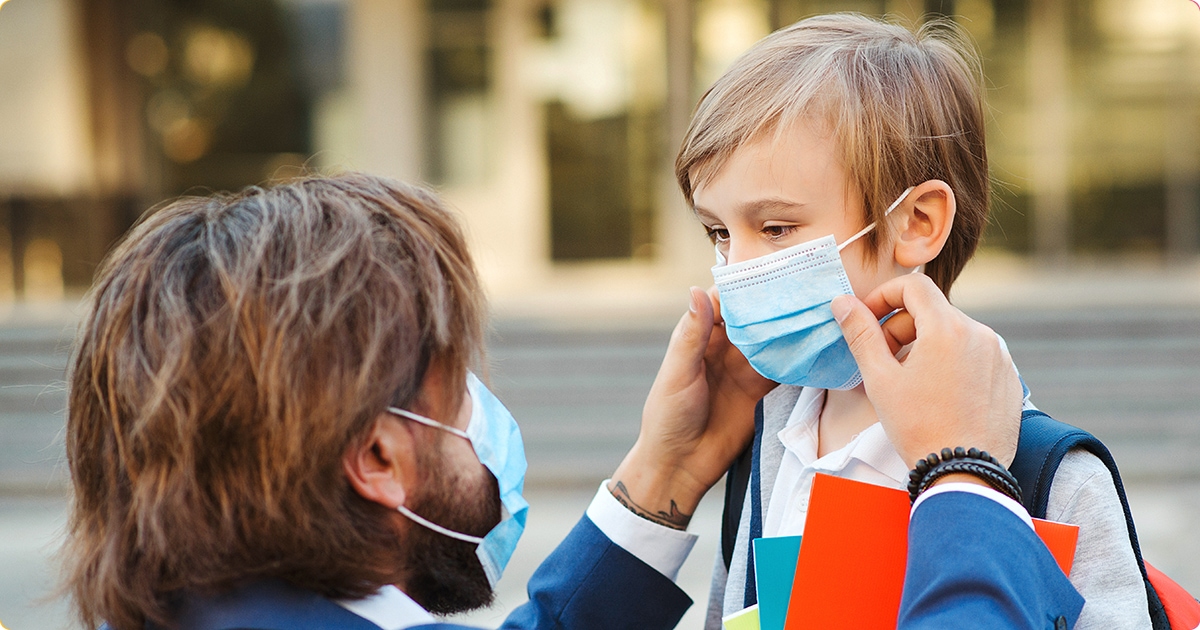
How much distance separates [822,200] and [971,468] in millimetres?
449

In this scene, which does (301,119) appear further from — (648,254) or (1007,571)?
(1007,571)

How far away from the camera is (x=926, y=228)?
1402 millimetres

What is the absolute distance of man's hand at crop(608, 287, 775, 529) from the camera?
1524 millimetres

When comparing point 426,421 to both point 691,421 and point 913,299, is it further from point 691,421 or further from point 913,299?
point 913,299

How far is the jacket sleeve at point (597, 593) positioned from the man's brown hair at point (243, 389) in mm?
381

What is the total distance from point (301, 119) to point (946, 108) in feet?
34.1

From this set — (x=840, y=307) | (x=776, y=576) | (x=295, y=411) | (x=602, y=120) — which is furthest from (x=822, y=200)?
(x=602, y=120)

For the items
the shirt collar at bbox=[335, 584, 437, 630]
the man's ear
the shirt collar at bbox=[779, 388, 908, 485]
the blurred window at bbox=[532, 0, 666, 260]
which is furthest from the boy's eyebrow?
the blurred window at bbox=[532, 0, 666, 260]

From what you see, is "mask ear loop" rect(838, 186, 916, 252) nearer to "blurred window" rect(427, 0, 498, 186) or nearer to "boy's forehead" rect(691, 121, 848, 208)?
"boy's forehead" rect(691, 121, 848, 208)

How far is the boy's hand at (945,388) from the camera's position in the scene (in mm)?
1084

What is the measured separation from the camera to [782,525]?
1394 mm

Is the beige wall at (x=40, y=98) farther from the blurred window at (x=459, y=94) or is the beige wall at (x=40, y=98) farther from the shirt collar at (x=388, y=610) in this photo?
the shirt collar at (x=388, y=610)

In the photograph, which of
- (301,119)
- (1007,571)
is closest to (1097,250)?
(301,119)

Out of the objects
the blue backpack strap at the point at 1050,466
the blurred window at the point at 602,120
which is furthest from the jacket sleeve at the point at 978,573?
the blurred window at the point at 602,120
